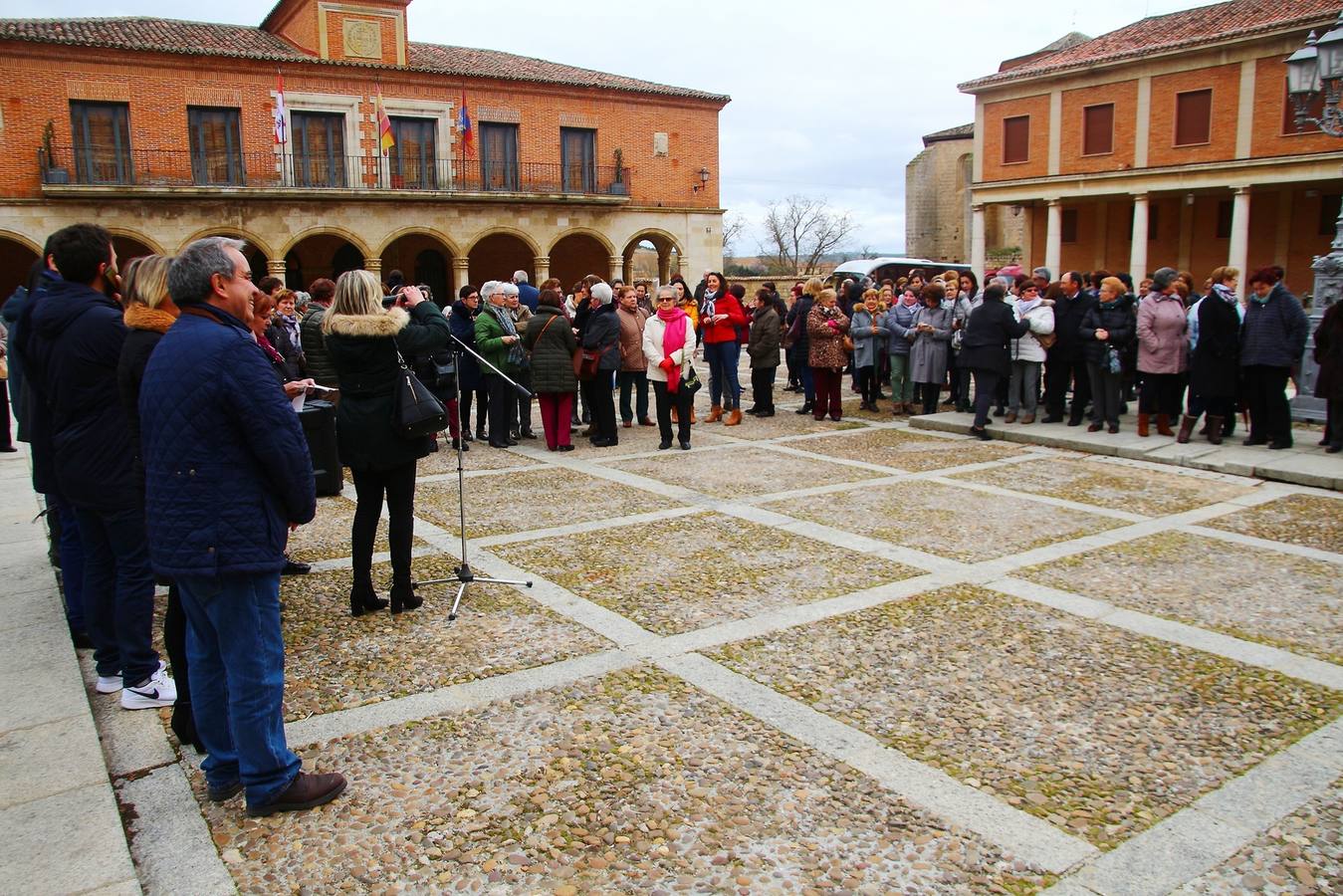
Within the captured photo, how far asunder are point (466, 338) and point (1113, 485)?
21.8ft

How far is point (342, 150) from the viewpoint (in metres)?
27.1

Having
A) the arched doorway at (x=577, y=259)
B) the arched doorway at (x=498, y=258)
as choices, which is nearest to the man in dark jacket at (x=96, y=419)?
the arched doorway at (x=498, y=258)

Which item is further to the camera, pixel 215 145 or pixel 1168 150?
pixel 1168 150

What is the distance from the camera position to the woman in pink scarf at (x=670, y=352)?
9.96 metres

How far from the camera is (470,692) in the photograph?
407cm

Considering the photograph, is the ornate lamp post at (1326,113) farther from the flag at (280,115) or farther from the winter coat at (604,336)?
the flag at (280,115)

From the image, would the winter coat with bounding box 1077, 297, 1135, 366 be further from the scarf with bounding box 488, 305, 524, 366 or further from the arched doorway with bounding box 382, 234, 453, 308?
the arched doorway with bounding box 382, 234, 453, 308

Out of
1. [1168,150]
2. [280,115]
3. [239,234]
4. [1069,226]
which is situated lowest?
[239,234]

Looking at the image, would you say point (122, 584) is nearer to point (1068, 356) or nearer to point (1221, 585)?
point (1221, 585)

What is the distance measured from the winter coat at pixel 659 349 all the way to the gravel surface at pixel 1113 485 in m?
2.99

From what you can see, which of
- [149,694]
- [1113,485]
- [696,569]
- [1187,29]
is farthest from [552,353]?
[1187,29]

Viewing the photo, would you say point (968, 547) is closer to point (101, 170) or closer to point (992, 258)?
point (101, 170)

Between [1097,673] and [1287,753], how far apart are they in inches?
31.9

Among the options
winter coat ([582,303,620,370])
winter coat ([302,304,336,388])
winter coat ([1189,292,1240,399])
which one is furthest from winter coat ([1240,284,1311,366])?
winter coat ([302,304,336,388])
